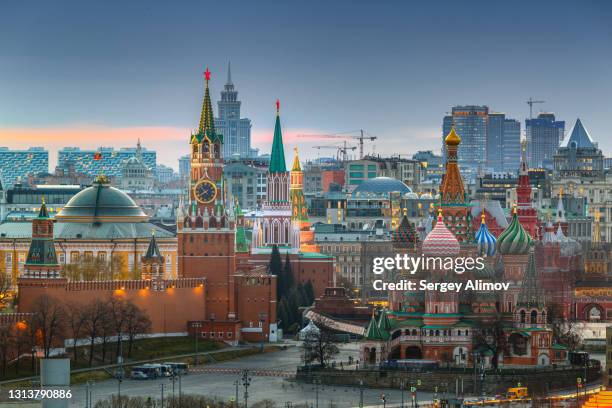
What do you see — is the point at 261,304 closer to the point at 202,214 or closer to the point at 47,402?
the point at 202,214

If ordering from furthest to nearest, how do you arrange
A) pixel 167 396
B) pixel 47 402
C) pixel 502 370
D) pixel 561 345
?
pixel 561 345 < pixel 502 370 < pixel 167 396 < pixel 47 402

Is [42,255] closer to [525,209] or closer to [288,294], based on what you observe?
[288,294]

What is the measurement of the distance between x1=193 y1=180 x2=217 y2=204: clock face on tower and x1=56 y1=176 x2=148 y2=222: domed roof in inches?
567

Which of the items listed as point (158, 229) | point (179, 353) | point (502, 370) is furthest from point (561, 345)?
point (158, 229)

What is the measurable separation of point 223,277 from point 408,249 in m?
13.5

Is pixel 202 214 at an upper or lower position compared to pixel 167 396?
upper

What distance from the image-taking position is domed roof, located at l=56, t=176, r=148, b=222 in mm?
170875

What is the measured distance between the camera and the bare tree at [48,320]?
133375 mm

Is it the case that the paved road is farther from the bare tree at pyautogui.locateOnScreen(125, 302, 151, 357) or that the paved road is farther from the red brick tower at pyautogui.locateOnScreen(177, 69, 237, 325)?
the red brick tower at pyautogui.locateOnScreen(177, 69, 237, 325)

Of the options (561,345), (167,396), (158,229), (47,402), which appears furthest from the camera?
(158,229)

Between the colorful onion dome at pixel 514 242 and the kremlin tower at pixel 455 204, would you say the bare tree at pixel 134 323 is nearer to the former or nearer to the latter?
the kremlin tower at pixel 455 204

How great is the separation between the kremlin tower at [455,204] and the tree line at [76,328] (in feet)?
66.3

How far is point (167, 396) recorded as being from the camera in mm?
119938

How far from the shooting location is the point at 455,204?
149750 millimetres
